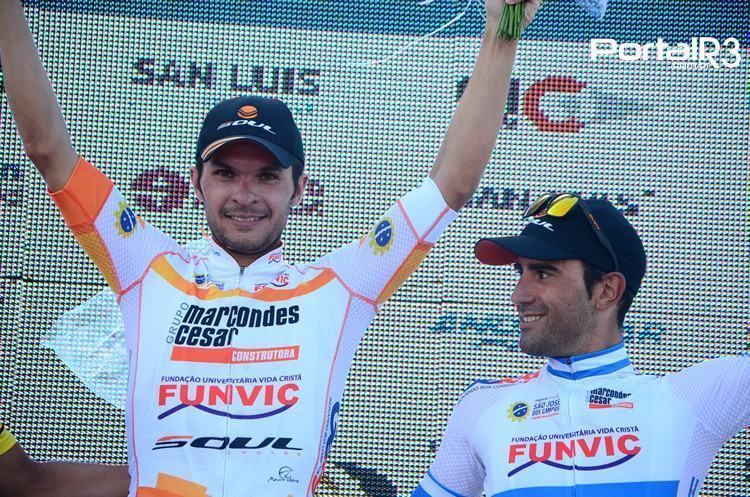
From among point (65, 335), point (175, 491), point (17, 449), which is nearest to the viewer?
point (175, 491)

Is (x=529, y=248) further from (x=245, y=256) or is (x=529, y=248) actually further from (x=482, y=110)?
(x=245, y=256)

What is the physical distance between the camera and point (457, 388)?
292 cm

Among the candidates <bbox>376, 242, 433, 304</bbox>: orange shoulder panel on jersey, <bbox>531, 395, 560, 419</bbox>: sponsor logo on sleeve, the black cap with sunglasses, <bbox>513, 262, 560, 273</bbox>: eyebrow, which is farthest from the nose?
<bbox>531, 395, 560, 419</bbox>: sponsor logo on sleeve

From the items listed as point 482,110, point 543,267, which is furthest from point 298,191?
point 543,267

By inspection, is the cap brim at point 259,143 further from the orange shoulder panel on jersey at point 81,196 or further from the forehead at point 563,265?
the forehead at point 563,265

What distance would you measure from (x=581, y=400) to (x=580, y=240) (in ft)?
1.11

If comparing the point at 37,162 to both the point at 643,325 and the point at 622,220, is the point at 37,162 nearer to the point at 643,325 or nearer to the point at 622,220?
the point at 622,220

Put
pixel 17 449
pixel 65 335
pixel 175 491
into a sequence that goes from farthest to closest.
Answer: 1. pixel 65 335
2. pixel 17 449
3. pixel 175 491

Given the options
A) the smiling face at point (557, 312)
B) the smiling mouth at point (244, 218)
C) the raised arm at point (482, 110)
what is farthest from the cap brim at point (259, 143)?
the smiling face at point (557, 312)

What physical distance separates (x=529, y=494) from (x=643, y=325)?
3.94ft

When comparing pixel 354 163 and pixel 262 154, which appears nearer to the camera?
pixel 262 154

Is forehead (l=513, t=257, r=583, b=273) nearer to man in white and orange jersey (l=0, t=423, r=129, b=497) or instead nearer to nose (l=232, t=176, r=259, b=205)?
nose (l=232, t=176, r=259, b=205)

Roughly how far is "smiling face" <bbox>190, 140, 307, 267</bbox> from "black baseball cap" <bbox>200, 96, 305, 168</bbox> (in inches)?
1.0

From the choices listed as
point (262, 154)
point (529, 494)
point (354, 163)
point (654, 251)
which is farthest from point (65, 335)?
point (654, 251)
